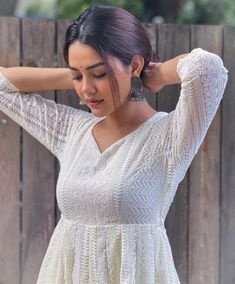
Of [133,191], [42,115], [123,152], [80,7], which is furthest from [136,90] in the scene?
[80,7]

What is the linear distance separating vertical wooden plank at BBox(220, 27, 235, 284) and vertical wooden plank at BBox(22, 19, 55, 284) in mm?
760

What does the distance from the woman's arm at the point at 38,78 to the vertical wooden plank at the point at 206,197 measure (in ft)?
2.59

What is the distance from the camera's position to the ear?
2318mm

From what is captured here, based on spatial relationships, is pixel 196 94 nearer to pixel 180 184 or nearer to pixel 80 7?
pixel 180 184

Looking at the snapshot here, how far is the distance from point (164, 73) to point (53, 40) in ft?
2.65

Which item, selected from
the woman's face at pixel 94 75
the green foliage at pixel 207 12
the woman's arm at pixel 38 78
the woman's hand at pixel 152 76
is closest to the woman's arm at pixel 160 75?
the woman's hand at pixel 152 76

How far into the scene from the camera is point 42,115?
2.66 m

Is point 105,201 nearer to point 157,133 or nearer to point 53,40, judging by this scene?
point 157,133

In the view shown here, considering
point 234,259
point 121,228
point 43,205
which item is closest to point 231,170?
point 234,259

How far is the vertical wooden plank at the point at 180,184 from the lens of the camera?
3.12m

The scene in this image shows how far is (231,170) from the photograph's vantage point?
3.23 metres

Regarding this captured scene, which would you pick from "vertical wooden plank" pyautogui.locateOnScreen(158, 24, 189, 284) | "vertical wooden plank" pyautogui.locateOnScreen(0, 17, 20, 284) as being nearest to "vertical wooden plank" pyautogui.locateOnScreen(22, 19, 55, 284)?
"vertical wooden plank" pyautogui.locateOnScreen(0, 17, 20, 284)

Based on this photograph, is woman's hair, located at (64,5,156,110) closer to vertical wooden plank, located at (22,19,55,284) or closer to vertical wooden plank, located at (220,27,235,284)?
vertical wooden plank, located at (22,19,55,284)

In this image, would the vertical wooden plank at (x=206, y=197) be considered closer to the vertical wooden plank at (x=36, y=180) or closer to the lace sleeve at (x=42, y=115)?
the vertical wooden plank at (x=36, y=180)
